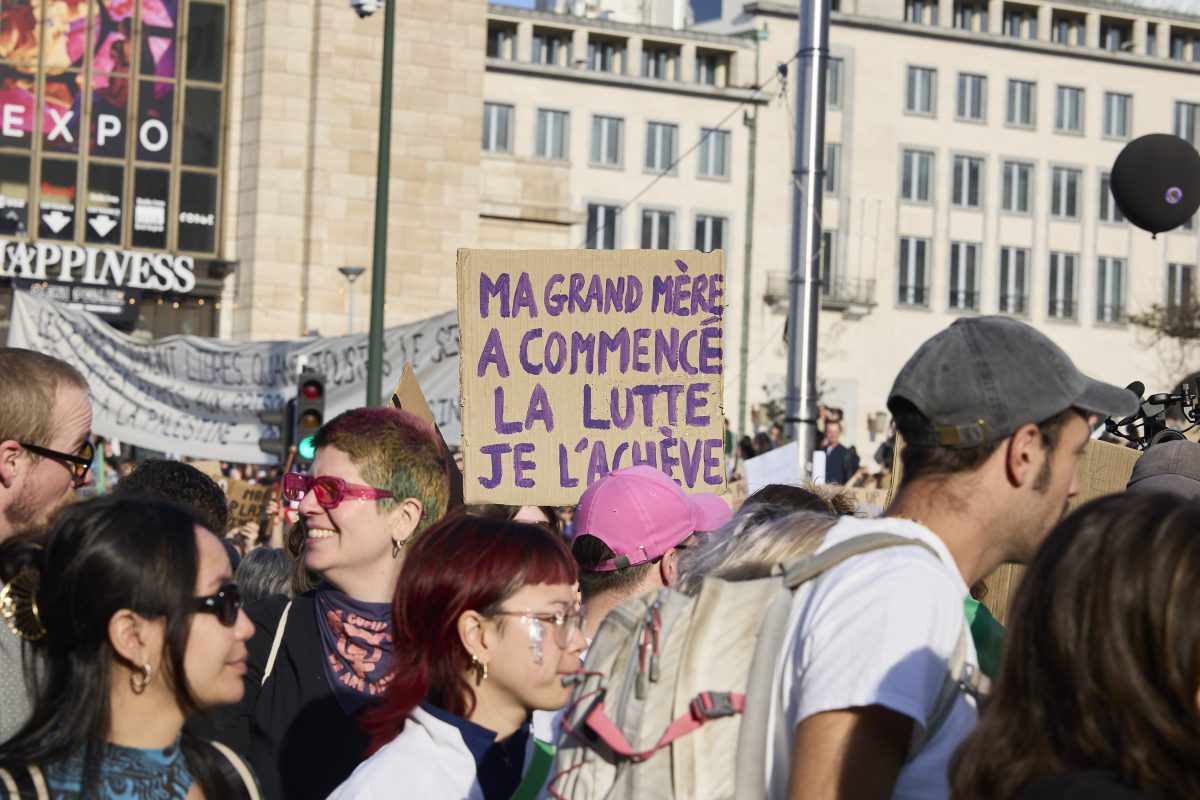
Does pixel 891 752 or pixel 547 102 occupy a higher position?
pixel 547 102

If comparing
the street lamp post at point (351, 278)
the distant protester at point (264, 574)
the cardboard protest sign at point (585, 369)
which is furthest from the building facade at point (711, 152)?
the distant protester at point (264, 574)

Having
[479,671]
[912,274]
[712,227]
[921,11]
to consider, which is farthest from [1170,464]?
[921,11]

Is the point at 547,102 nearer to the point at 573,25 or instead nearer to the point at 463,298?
the point at 573,25

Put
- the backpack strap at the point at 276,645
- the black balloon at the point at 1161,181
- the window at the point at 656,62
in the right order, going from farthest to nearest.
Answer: the window at the point at 656,62
the black balloon at the point at 1161,181
the backpack strap at the point at 276,645

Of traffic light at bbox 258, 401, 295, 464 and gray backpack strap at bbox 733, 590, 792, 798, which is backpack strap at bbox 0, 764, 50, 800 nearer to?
gray backpack strap at bbox 733, 590, 792, 798

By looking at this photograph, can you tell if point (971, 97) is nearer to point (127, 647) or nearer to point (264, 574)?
point (264, 574)

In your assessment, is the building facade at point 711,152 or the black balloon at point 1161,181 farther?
the building facade at point 711,152

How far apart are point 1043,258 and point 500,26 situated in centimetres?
1889

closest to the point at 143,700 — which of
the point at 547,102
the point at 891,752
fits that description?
the point at 891,752

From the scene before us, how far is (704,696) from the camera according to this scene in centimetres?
272

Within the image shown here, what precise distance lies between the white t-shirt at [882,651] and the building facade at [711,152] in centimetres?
2856

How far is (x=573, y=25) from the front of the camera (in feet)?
189

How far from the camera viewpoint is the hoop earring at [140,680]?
120 inches

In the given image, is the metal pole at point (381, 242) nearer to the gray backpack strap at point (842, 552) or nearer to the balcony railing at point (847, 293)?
the gray backpack strap at point (842, 552)
